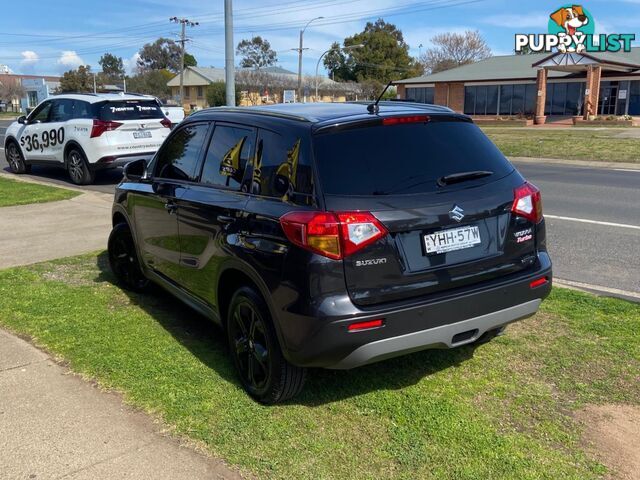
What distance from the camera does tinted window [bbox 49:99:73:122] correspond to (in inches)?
523

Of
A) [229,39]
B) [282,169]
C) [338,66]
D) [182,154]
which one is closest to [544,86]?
[229,39]

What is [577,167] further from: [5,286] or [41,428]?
[41,428]

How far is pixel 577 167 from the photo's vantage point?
17.1m

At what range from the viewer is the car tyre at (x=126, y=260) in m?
5.73

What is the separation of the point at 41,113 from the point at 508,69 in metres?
41.8

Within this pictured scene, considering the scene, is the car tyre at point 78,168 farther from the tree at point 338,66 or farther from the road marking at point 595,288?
the tree at point 338,66

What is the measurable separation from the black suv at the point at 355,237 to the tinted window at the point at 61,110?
10.4 metres

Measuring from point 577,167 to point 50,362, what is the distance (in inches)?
631

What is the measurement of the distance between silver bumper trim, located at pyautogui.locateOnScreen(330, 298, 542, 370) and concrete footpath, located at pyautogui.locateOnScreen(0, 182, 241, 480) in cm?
84

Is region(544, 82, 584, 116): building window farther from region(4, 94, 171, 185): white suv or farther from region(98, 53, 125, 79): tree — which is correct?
region(98, 53, 125, 79): tree

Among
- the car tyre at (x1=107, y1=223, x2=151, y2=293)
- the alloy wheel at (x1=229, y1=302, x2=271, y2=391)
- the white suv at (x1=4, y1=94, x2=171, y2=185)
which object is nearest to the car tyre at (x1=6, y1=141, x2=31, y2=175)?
the white suv at (x1=4, y1=94, x2=171, y2=185)

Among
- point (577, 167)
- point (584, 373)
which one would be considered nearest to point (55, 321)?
point (584, 373)

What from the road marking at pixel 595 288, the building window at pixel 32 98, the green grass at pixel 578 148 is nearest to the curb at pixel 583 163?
the green grass at pixel 578 148

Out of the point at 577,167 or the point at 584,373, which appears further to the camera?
the point at 577,167
